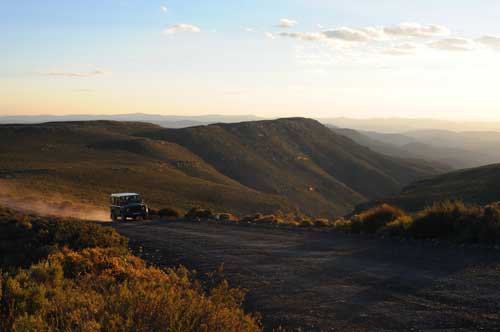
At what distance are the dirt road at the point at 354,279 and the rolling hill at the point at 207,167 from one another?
33.5 metres

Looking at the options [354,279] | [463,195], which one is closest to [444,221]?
[354,279]

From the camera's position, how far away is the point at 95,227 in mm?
16812

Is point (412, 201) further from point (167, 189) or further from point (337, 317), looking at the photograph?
point (337, 317)

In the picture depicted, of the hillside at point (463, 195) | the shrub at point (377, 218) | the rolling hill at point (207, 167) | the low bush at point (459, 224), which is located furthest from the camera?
the rolling hill at point (207, 167)

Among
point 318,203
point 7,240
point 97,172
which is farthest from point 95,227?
point 318,203

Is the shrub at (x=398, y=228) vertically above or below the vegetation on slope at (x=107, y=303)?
below

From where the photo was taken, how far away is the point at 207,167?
102250mm

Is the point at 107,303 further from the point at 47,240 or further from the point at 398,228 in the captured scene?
the point at 398,228

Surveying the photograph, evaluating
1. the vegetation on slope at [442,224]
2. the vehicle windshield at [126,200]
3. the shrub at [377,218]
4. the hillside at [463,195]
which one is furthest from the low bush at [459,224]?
the hillside at [463,195]

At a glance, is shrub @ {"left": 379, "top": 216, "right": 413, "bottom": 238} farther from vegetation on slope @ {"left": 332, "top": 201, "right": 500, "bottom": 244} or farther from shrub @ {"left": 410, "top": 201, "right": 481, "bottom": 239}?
shrub @ {"left": 410, "top": 201, "right": 481, "bottom": 239}

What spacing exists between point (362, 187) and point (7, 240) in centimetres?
11839

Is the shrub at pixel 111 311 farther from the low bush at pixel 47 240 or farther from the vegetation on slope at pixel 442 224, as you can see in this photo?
the vegetation on slope at pixel 442 224

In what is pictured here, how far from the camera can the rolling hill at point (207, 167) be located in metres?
59.9

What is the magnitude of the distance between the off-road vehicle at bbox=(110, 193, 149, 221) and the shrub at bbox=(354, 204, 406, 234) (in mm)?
16344
